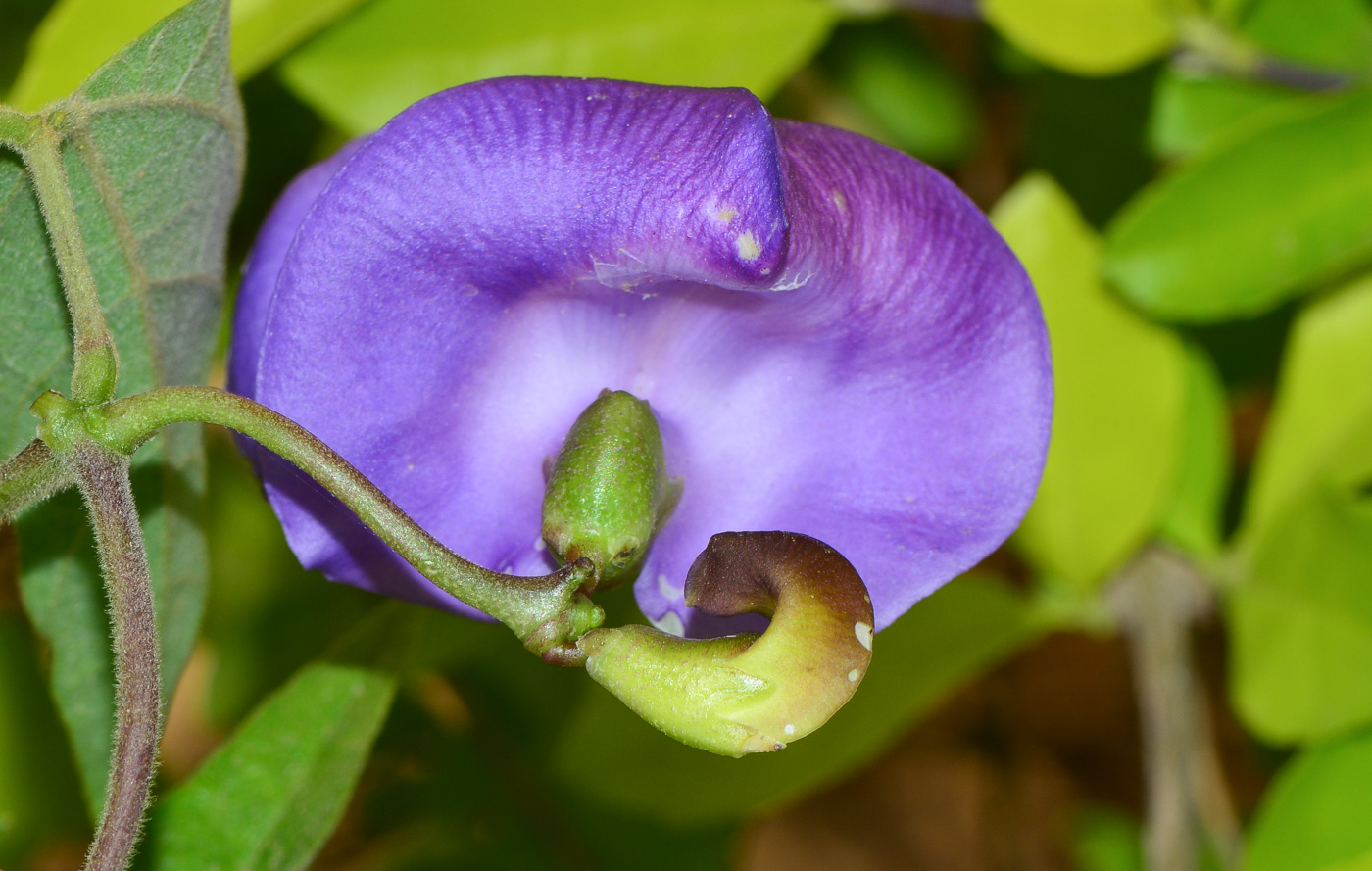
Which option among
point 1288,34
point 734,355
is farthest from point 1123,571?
point 734,355

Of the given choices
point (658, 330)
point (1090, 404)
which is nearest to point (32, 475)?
point (658, 330)

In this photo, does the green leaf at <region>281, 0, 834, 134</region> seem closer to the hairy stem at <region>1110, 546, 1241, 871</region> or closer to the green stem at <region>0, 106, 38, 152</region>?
the green stem at <region>0, 106, 38, 152</region>

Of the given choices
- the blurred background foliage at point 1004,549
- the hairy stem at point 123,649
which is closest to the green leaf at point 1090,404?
the blurred background foliage at point 1004,549

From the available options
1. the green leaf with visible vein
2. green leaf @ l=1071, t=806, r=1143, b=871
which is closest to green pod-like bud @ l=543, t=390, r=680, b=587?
the green leaf with visible vein

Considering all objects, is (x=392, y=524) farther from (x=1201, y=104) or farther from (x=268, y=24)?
(x=1201, y=104)

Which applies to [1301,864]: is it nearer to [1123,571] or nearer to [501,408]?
[1123,571]
